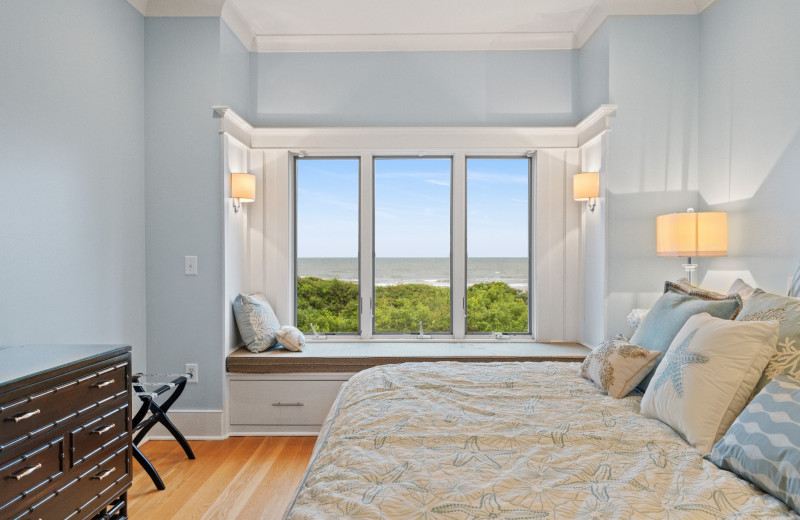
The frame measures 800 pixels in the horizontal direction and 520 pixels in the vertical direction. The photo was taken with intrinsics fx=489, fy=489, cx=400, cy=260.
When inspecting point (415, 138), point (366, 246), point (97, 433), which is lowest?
point (97, 433)

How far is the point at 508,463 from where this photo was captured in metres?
1.31

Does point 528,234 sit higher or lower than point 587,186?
lower

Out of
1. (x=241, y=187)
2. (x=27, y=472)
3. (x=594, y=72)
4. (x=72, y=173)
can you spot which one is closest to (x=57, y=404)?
(x=27, y=472)

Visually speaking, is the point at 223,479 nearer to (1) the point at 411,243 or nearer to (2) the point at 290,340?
(2) the point at 290,340

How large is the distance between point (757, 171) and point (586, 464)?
219cm

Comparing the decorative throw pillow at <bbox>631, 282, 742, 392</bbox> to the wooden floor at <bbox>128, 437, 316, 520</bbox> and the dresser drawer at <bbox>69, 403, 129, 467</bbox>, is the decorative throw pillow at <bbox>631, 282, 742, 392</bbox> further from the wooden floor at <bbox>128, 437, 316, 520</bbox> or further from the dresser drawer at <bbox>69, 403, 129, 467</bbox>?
the dresser drawer at <bbox>69, 403, 129, 467</bbox>

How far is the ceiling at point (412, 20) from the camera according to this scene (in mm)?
3232

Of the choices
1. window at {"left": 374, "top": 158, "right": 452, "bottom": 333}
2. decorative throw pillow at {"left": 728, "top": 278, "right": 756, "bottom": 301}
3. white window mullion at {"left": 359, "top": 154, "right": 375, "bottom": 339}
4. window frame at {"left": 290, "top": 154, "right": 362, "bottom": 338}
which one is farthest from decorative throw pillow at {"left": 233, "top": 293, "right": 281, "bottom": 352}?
decorative throw pillow at {"left": 728, "top": 278, "right": 756, "bottom": 301}

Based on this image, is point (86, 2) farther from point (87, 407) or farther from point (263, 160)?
point (87, 407)

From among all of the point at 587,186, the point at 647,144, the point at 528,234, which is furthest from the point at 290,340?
the point at 647,144

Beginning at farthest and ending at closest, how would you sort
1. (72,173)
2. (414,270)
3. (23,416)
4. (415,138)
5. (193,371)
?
(414,270) → (415,138) → (193,371) → (72,173) → (23,416)

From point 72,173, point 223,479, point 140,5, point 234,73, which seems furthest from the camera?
point 234,73

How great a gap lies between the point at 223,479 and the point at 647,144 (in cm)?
332

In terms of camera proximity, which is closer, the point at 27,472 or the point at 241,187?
the point at 27,472
